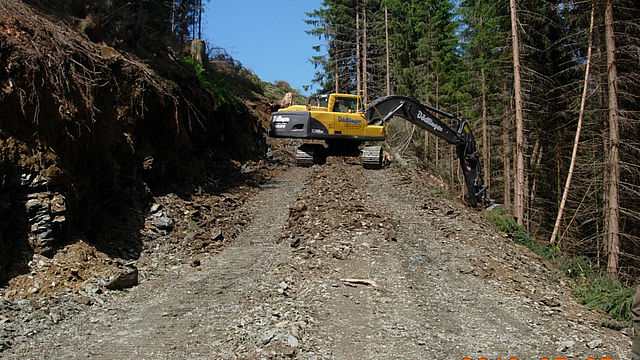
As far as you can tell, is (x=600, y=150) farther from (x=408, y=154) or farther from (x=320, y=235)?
(x=320, y=235)

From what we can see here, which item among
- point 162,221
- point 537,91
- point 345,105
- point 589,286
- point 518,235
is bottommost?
point 589,286

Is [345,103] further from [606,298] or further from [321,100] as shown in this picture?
[606,298]

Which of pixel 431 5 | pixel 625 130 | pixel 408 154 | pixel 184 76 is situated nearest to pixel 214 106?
pixel 184 76

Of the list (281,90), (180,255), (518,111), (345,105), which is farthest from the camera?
(281,90)

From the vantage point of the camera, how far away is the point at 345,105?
15133 millimetres

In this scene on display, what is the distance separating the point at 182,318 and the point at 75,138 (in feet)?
13.2

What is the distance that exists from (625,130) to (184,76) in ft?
45.4

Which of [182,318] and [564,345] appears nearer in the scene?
[564,345]

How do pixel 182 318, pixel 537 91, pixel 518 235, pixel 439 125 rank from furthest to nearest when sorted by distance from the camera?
pixel 537 91 < pixel 439 125 < pixel 518 235 < pixel 182 318

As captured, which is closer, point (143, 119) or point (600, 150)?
point (143, 119)

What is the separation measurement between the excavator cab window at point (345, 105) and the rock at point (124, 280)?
957 centimetres

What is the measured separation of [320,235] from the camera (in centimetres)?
848

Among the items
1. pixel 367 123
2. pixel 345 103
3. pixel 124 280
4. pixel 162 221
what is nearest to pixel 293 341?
pixel 124 280

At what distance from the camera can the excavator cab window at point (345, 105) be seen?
15.0 m
